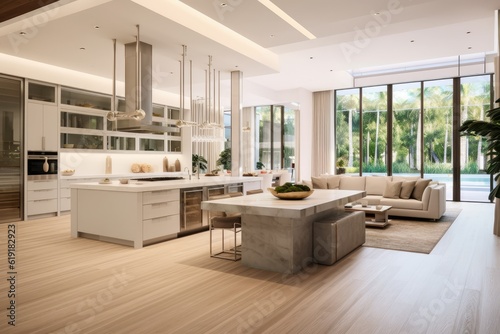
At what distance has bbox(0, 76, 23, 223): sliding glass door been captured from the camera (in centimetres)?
639

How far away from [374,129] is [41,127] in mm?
8900

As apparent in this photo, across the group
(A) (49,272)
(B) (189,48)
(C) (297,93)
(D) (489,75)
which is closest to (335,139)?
(C) (297,93)

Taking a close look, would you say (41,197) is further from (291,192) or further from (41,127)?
(291,192)

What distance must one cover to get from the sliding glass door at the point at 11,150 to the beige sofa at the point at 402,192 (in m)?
5.88

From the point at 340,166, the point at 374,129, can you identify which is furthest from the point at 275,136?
the point at 374,129

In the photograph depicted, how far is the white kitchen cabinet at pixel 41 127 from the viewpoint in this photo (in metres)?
6.80

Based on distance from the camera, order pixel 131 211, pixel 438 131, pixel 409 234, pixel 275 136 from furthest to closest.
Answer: pixel 275 136
pixel 438 131
pixel 409 234
pixel 131 211

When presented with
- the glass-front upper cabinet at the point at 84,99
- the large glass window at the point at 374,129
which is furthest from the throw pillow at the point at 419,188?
the glass-front upper cabinet at the point at 84,99

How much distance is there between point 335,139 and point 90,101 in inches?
295

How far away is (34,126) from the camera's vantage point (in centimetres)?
686

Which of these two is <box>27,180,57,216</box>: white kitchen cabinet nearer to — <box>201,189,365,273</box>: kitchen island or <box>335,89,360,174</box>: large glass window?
<box>201,189,365,273</box>: kitchen island

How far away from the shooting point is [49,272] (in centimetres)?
369

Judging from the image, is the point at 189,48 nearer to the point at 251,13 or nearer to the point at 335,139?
the point at 251,13

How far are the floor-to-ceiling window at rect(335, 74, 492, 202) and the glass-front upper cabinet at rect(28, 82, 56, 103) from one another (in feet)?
27.2
